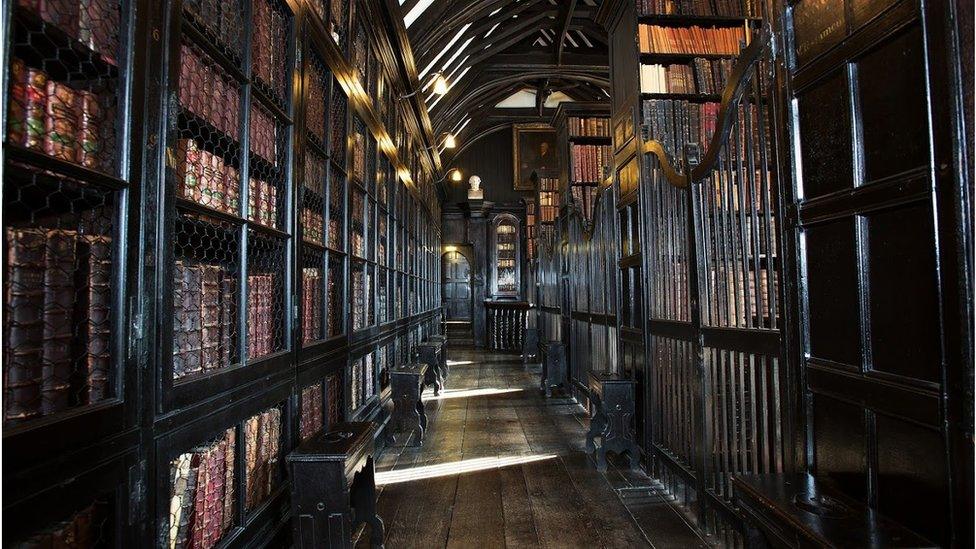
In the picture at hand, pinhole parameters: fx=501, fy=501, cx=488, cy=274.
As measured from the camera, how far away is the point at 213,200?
5.04ft

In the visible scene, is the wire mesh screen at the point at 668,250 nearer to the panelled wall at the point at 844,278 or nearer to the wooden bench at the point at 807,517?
the panelled wall at the point at 844,278

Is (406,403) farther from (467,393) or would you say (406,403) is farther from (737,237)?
(737,237)

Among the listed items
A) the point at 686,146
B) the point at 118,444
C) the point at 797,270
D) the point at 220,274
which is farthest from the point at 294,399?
the point at 686,146

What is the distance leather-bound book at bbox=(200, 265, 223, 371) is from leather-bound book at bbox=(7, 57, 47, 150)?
62cm

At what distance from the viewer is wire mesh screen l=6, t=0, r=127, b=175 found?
0.91 m

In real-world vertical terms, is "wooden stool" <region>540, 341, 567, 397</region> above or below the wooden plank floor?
above

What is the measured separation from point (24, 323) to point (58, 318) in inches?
3.0

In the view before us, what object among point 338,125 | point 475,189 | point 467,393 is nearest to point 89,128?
point 338,125

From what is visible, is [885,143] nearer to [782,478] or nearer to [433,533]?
[782,478]

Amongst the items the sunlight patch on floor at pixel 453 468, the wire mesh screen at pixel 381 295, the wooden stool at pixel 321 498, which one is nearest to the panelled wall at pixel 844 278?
the sunlight patch on floor at pixel 453 468

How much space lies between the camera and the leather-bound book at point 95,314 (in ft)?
3.44

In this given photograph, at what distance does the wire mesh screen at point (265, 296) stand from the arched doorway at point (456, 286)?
9.69 meters

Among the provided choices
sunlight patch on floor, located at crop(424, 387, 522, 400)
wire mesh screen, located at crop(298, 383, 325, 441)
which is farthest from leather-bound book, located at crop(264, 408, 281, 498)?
sunlight patch on floor, located at crop(424, 387, 522, 400)

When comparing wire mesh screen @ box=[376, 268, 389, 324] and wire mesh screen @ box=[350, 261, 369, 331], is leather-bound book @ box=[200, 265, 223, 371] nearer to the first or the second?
wire mesh screen @ box=[350, 261, 369, 331]
